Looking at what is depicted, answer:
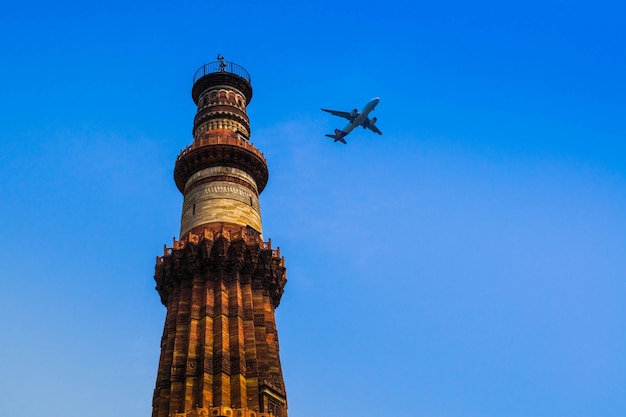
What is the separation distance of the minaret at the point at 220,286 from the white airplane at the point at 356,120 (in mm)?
16790

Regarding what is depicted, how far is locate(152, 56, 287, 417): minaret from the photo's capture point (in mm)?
33156

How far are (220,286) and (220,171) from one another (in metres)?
8.70

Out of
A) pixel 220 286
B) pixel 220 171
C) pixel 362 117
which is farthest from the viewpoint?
pixel 362 117

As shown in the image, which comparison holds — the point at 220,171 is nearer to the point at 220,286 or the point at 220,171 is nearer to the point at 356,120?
the point at 220,286

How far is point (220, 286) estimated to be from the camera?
3725 cm

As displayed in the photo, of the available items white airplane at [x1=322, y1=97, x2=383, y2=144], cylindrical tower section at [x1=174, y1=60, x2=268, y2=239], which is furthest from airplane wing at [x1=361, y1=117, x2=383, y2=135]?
cylindrical tower section at [x1=174, y1=60, x2=268, y2=239]

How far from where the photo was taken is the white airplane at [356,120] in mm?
62875

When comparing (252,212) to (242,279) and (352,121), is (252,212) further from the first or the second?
(352,121)

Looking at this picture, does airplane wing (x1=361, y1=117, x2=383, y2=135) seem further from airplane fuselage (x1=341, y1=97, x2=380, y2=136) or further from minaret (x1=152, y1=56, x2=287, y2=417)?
minaret (x1=152, y1=56, x2=287, y2=417)

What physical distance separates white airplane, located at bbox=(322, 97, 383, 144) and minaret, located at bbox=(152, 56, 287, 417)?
1679 centimetres

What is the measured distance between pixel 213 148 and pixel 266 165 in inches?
153

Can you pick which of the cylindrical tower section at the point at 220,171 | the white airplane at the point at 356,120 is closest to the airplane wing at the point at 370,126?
the white airplane at the point at 356,120

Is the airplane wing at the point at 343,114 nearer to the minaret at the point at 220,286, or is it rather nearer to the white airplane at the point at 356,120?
the white airplane at the point at 356,120

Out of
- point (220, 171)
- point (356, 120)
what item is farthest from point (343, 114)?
point (220, 171)
